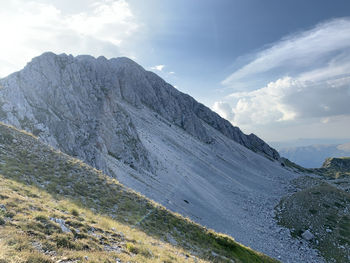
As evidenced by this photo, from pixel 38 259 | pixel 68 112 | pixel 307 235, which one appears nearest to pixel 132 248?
pixel 38 259

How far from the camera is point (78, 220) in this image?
1119 cm

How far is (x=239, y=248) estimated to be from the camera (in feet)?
66.9

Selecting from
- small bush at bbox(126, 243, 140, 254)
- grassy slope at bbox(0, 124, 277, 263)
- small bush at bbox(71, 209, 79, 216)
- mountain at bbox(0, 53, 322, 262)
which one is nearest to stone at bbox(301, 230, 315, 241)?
mountain at bbox(0, 53, 322, 262)

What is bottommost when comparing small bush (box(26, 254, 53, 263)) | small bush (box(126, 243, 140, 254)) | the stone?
the stone

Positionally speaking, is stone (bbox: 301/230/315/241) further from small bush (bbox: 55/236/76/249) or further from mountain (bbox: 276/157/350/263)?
small bush (bbox: 55/236/76/249)

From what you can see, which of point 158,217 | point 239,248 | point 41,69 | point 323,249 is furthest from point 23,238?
point 41,69

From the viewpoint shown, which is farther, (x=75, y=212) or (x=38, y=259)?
(x=75, y=212)

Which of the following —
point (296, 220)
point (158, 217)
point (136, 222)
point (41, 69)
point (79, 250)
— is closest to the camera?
point (79, 250)

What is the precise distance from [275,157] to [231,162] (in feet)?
303

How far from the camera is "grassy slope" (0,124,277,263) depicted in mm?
7562

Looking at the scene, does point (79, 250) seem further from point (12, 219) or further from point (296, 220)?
point (296, 220)

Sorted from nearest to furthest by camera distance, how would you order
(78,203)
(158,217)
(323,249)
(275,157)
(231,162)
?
(78,203)
(158,217)
(323,249)
(231,162)
(275,157)

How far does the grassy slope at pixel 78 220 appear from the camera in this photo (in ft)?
24.8

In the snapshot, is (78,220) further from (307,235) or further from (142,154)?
(142,154)
